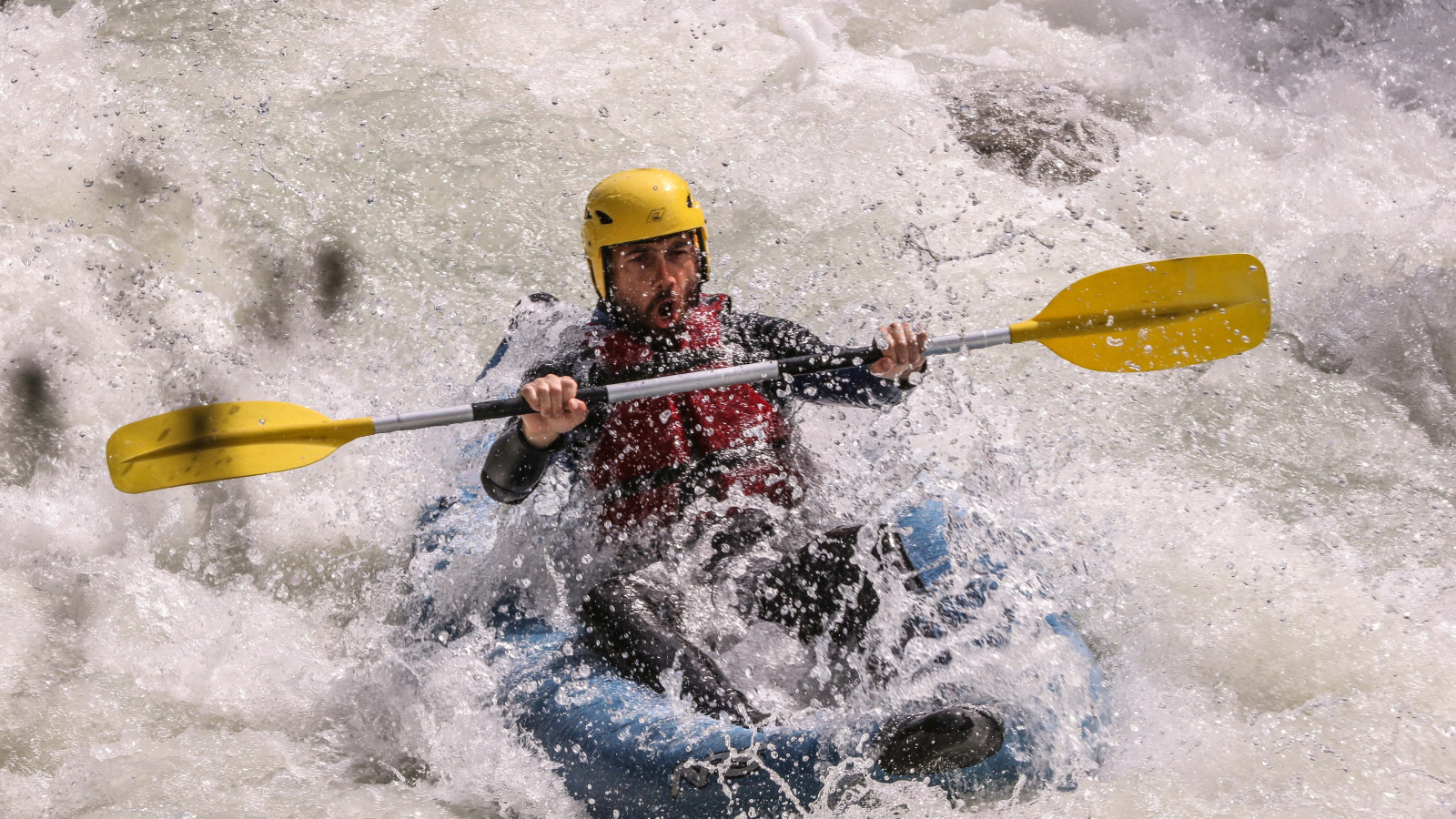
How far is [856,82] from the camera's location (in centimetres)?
556

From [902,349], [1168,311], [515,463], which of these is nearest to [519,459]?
[515,463]

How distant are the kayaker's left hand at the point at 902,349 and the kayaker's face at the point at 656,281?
52cm

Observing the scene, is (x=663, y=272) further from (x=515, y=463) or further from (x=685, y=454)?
(x=515, y=463)

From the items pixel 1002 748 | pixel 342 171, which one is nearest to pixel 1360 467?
pixel 1002 748

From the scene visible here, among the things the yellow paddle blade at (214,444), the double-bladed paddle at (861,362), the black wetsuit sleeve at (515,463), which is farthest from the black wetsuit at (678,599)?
the yellow paddle blade at (214,444)

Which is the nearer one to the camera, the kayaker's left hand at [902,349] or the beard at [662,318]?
the kayaker's left hand at [902,349]

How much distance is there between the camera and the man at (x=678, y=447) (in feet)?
8.57

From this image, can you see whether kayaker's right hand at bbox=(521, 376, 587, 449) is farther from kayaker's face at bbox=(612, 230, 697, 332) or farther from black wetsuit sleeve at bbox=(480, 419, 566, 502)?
kayaker's face at bbox=(612, 230, 697, 332)

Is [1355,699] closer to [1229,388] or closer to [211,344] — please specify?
[1229,388]

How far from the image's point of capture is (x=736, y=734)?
2316 millimetres

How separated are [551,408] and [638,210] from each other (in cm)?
62

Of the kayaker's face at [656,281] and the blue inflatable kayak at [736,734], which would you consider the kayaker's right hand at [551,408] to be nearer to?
the kayaker's face at [656,281]

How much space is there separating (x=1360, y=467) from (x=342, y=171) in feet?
13.7

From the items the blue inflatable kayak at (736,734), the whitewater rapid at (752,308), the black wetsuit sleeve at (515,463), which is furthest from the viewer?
the whitewater rapid at (752,308)
